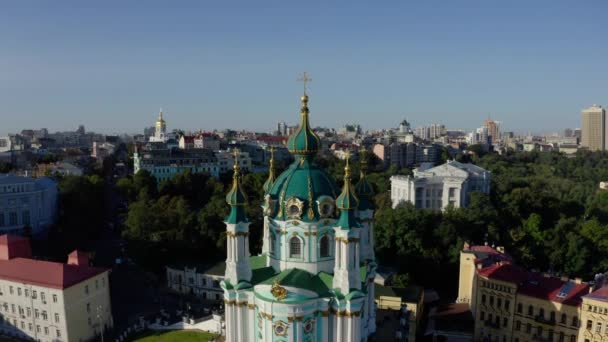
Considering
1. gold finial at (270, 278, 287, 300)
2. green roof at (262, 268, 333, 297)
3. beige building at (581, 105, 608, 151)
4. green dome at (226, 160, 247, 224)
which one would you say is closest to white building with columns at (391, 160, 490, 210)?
green roof at (262, 268, 333, 297)

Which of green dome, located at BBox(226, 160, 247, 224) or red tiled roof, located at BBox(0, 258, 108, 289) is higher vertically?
green dome, located at BBox(226, 160, 247, 224)

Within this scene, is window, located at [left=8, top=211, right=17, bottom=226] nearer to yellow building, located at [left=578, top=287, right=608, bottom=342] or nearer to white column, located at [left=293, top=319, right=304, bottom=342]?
white column, located at [left=293, top=319, right=304, bottom=342]

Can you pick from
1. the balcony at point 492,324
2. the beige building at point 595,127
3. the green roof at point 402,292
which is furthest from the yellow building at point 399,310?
the beige building at point 595,127

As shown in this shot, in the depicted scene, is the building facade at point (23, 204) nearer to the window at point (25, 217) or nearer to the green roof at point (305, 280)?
the window at point (25, 217)

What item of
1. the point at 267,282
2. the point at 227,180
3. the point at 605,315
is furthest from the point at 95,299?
the point at 227,180

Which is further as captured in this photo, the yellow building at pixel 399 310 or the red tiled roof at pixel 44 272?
the red tiled roof at pixel 44 272

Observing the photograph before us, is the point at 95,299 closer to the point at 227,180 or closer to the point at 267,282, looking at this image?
the point at 267,282

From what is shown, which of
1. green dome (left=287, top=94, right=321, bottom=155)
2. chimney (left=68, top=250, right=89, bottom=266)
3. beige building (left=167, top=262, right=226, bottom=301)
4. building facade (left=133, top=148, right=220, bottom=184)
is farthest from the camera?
building facade (left=133, top=148, right=220, bottom=184)
